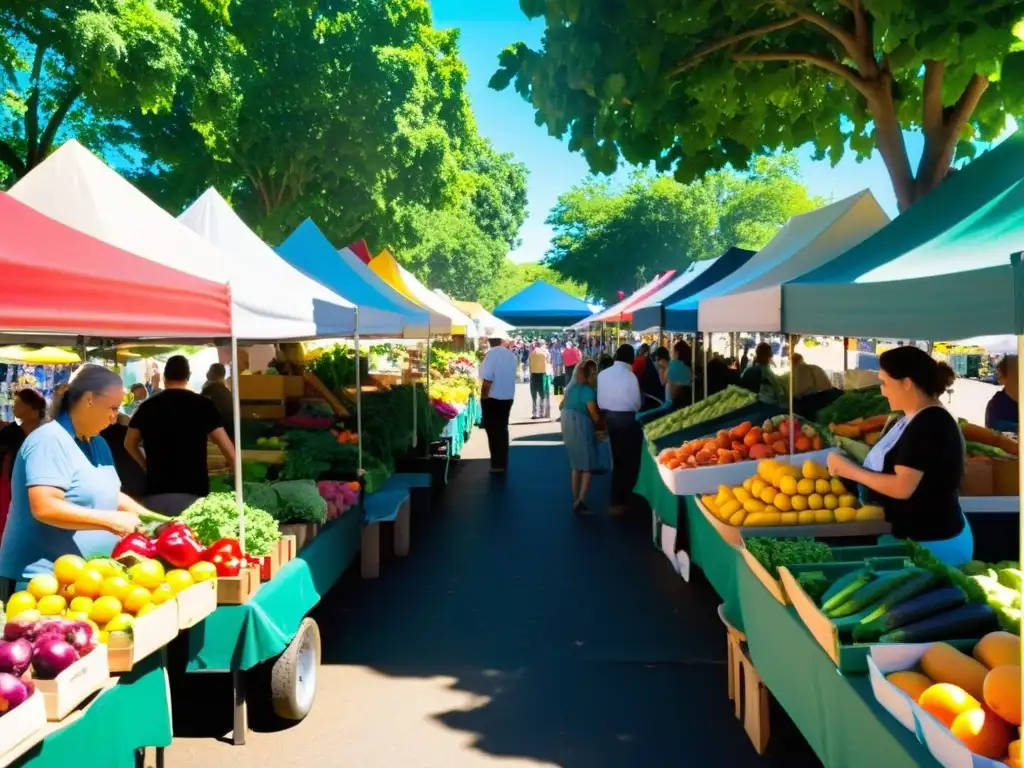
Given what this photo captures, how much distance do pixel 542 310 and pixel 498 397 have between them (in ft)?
27.4

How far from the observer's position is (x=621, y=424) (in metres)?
10.6

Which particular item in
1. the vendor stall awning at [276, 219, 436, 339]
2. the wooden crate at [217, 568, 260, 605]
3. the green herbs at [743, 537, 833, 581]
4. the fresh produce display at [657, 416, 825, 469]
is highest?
the vendor stall awning at [276, 219, 436, 339]

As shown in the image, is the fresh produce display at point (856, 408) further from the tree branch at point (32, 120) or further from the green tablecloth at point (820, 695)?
the tree branch at point (32, 120)

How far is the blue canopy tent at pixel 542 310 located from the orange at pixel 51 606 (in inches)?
727

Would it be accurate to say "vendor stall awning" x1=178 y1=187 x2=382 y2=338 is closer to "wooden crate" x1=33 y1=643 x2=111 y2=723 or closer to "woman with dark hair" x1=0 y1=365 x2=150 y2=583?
"woman with dark hair" x1=0 y1=365 x2=150 y2=583

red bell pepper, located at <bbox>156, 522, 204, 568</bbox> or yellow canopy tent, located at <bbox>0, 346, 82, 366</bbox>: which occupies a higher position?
yellow canopy tent, located at <bbox>0, 346, 82, 366</bbox>

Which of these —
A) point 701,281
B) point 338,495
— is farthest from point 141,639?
point 701,281

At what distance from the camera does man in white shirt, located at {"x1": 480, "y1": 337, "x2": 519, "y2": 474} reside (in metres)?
13.8

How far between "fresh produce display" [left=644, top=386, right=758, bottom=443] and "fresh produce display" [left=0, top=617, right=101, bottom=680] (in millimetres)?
6503

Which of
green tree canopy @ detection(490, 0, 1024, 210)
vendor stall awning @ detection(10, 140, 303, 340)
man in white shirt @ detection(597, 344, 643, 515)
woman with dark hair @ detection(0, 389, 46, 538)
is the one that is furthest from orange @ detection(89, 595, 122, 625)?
man in white shirt @ detection(597, 344, 643, 515)

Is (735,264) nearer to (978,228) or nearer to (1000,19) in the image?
(1000,19)

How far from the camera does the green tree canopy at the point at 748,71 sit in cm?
533

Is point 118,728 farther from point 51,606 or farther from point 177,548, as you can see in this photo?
point 177,548

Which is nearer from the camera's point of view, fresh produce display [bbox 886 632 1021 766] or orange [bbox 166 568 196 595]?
fresh produce display [bbox 886 632 1021 766]
